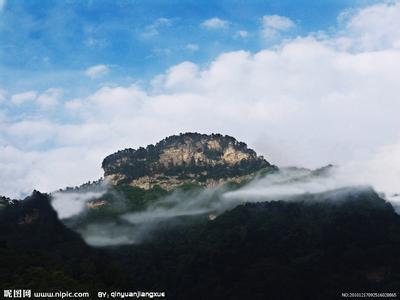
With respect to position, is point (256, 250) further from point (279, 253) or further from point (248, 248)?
point (279, 253)

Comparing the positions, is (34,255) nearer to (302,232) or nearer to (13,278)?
(13,278)

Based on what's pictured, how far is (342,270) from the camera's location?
147625 mm

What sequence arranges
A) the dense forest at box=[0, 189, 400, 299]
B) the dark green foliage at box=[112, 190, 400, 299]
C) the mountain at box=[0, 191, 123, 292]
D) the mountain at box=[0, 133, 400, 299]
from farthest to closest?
the dark green foliage at box=[112, 190, 400, 299], the mountain at box=[0, 133, 400, 299], the dense forest at box=[0, 189, 400, 299], the mountain at box=[0, 191, 123, 292]

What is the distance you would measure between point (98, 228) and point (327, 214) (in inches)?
2871

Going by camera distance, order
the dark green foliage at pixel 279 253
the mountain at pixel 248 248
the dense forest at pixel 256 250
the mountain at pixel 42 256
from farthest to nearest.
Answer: the dark green foliage at pixel 279 253, the mountain at pixel 248 248, the dense forest at pixel 256 250, the mountain at pixel 42 256

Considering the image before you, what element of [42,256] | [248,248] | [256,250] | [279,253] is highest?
[248,248]

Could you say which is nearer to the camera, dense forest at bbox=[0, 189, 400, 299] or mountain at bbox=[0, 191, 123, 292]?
mountain at bbox=[0, 191, 123, 292]

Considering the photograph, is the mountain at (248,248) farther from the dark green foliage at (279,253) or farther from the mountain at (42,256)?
the mountain at (42,256)

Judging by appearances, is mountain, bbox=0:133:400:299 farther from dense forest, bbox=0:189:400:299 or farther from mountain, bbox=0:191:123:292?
mountain, bbox=0:191:123:292

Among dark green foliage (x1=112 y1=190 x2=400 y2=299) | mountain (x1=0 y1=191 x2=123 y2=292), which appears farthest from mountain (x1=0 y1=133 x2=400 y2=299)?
mountain (x1=0 y1=191 x2=123 y2=292)


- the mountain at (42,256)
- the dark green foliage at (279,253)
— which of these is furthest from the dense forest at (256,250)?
the mountain at (42,256)

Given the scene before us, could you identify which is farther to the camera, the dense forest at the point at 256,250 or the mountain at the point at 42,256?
the dense forest at the point at 256,250

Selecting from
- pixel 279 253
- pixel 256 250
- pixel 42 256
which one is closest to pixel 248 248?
pixel 256 250

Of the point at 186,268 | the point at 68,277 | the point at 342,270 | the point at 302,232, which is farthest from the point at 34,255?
the point at 302,232
